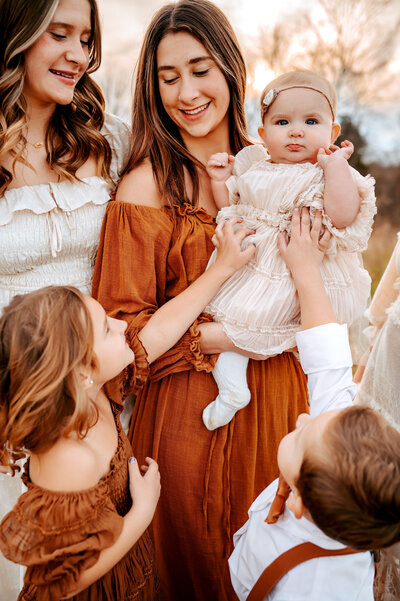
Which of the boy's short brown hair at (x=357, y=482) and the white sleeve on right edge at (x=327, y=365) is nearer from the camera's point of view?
the boy's short brown hair at (x=357, y=482)

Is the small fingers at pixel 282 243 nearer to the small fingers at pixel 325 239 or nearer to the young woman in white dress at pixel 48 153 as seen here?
the small fingers at pixel 325 239

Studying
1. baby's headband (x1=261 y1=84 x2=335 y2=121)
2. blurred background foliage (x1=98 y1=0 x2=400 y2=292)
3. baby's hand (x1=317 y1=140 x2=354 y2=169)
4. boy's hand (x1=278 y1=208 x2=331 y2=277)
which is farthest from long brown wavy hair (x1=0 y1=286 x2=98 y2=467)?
blurred background foliage (x1=98 y1=0 x2=400 y2=292)

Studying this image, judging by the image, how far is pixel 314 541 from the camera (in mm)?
1251

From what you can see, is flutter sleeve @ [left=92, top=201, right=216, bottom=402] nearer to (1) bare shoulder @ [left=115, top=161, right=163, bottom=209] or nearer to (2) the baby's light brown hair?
(1) bare shoulder @ [left=115, top=161, right=163, bottom=209]

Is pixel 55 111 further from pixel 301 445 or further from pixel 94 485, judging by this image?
pixel 301 445

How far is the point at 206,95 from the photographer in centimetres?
Answer: 194

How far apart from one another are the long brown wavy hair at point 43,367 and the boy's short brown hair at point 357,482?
0.61 metres

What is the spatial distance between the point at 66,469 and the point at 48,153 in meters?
1.22

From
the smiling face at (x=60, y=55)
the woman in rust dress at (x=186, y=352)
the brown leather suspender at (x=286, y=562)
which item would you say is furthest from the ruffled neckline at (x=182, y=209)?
the brown leather suspender at (x=286, y=562)

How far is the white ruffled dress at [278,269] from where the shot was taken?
67.9 inches

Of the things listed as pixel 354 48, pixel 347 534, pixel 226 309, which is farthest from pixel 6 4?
pixel 354 48

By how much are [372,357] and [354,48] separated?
234 inches

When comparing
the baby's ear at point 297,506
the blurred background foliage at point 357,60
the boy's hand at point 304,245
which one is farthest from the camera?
the blurred background foliage at point 357,60

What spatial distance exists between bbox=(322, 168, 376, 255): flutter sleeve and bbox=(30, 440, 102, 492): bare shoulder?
1.03 meters
